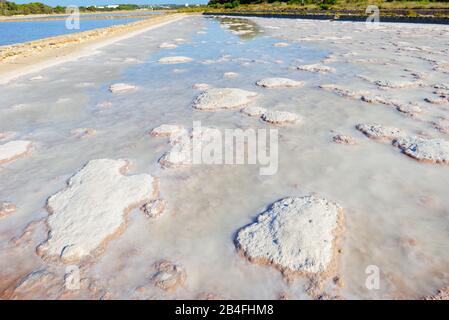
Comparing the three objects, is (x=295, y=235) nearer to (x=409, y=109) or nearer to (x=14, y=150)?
(x=409, y=109)

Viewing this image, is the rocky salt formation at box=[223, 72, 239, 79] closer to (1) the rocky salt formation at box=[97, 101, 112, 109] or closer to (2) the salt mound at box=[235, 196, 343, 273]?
(1) the rocky salt formation at box=[97, 101, 112, 109]

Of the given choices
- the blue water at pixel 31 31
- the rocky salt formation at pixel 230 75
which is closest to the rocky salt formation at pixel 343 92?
the rocky salt formation at pixel 230 75

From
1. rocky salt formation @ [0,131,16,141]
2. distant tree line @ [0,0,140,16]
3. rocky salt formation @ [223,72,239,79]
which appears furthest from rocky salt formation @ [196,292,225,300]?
distant tree line @ [0,0,140,16]

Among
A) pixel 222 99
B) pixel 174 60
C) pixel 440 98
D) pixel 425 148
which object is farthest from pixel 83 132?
pixel 174 60

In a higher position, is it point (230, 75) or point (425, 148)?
point (230, 75)

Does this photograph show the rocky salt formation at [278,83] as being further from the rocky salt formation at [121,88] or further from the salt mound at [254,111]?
the rocky salt formation at [121,88]

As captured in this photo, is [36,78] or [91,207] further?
[36,78]
